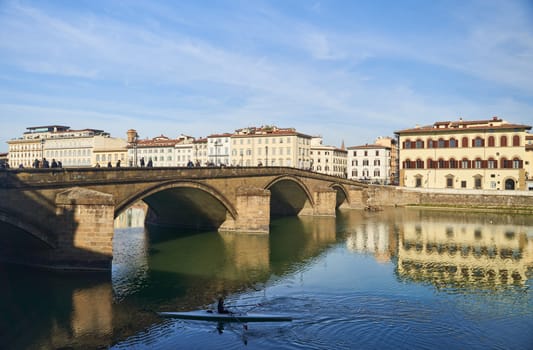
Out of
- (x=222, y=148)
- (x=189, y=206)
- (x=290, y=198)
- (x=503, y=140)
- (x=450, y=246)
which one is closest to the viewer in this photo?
(x=450, y=246)

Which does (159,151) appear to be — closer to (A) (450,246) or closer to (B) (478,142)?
(B) (478,142)

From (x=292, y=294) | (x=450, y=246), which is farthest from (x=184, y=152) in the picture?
(x=292, y=294)

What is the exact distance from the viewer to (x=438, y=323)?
68.1ft

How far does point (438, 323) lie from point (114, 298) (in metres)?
15.7

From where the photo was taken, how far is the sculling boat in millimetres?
20422

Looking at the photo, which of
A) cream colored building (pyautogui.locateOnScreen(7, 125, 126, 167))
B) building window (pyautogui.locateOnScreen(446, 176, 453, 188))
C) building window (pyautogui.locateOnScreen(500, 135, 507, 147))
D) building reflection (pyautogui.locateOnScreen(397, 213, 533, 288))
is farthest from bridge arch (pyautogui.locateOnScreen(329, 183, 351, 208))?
cream colored building (pyautogui.locateOnScreen(7, 125, 126, 167))

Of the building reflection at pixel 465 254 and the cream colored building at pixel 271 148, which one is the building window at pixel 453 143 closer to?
the building reflection at pixel 465 254

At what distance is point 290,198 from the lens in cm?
6562

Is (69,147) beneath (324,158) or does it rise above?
above

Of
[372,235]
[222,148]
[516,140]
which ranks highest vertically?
[222,148]

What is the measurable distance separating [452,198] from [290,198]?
27467 mm

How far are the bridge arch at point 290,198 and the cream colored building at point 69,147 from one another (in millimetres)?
52946

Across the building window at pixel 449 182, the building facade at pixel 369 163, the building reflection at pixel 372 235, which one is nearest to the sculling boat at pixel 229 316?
the building reflection at pixel 372 235

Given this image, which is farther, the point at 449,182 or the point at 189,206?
the point at 449,182
